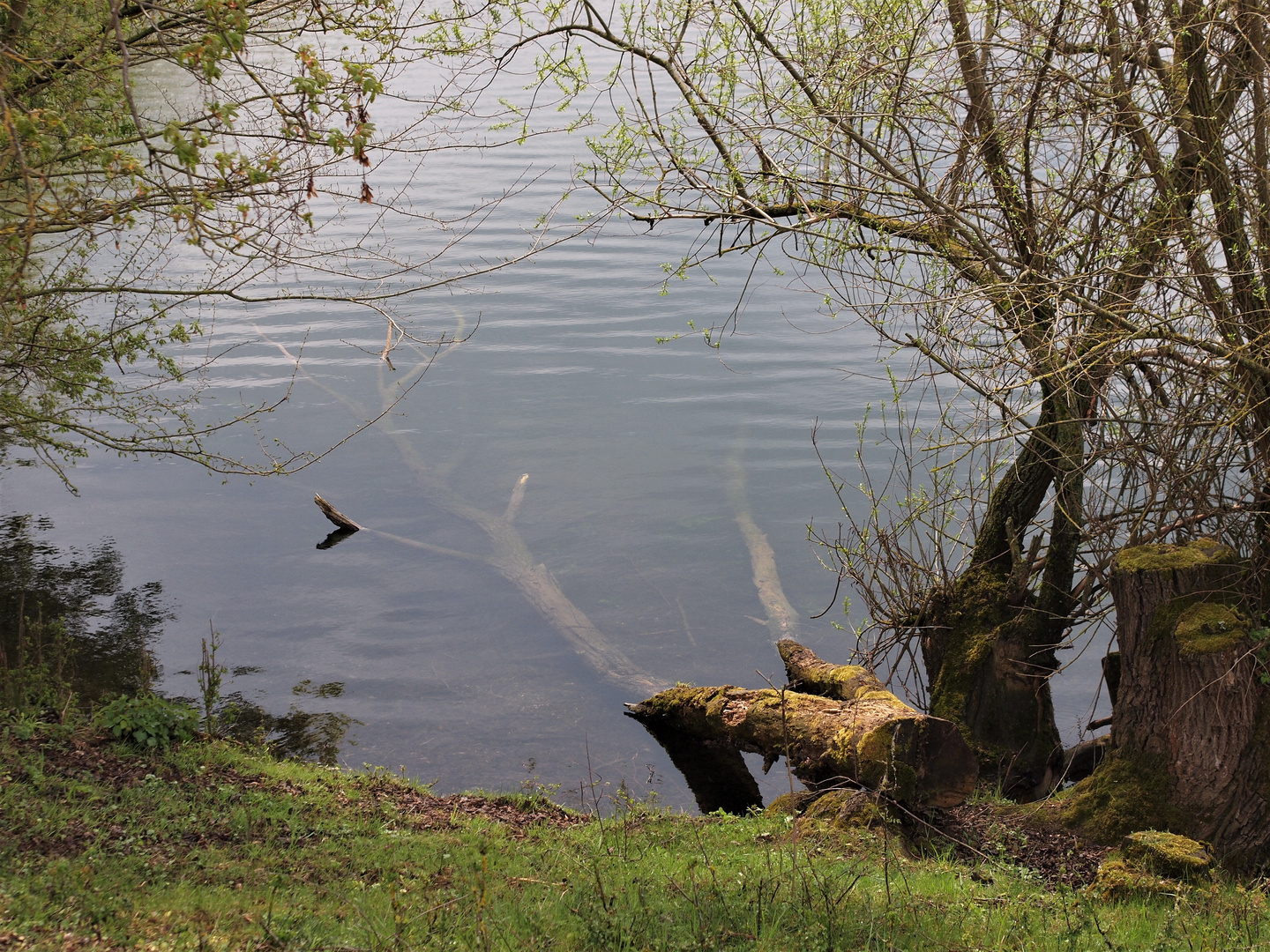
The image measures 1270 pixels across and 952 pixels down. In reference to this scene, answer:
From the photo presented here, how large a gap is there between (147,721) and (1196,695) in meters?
7.60

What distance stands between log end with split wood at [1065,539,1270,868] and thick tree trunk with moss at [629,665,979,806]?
3.05ft

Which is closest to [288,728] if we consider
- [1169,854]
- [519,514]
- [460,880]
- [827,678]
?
[460,880]

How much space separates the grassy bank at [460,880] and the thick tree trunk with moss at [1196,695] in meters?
0.54

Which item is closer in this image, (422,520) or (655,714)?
(655,714)

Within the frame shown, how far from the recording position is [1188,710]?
6.21 metres

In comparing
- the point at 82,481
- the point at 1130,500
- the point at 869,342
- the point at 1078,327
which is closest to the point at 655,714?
the point at 1130,500

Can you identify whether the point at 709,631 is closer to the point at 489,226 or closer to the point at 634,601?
the point at 634,601

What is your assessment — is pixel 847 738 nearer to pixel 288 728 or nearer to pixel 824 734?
pixel 824 734

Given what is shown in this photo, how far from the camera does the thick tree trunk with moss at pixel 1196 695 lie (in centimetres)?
602

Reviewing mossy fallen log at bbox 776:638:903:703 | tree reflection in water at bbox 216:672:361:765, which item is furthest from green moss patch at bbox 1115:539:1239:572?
tree reflection in water at bbox 216:672:361:765

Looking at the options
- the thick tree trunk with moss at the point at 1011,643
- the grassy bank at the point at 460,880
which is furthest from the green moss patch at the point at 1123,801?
the thick tree trunk with moss at the point at 1011,643

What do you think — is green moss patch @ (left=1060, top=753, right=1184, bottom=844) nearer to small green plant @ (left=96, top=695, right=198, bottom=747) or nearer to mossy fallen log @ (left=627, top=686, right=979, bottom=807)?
mossy fallen log @ (left=627, top=686, right=979, bottom=807)

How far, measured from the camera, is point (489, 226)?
26.3m

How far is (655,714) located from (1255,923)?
5.43 meters
